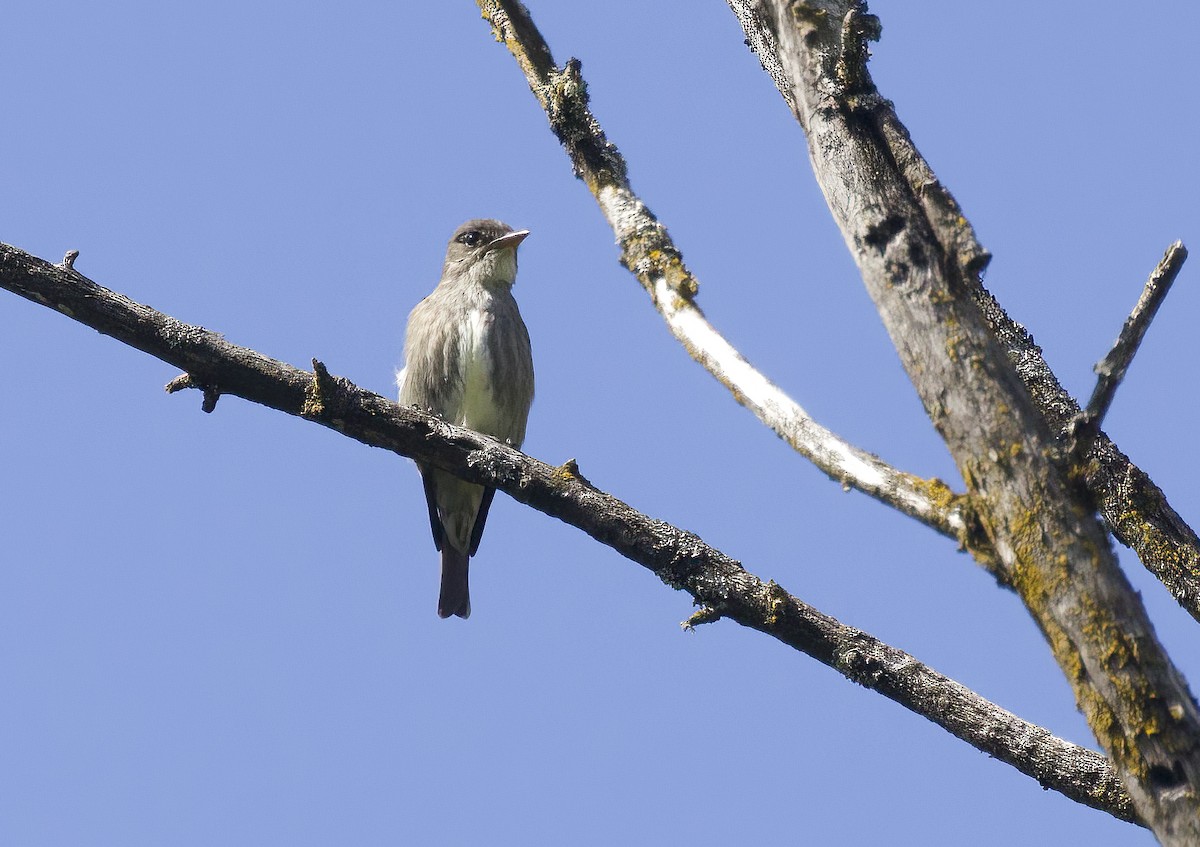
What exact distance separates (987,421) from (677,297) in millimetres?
1769

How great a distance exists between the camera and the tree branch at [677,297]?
3.37 metres

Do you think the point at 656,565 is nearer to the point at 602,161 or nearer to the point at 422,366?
the point at 602,161

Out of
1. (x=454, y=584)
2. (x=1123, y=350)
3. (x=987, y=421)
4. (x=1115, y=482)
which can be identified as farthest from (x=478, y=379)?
(x=1123, y=350)

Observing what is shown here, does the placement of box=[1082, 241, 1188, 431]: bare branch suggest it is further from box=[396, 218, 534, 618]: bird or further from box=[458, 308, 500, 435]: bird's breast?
box=[458, 308, 500, 435]: bird's breast

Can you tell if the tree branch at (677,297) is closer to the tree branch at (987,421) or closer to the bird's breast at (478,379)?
the tree branch at (987,421)

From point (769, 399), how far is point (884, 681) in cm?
96

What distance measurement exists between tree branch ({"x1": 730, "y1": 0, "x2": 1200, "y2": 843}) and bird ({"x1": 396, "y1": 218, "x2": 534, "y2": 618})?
449cm

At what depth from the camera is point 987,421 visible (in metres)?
3.10

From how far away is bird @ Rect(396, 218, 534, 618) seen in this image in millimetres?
7832

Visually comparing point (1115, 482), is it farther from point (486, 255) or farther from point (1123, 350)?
point (486, 255)

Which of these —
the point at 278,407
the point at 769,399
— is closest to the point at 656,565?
the point at 769,399

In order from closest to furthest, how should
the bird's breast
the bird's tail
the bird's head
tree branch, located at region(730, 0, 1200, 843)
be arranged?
tree branch, located at region(730, 0, 1200, 843), the bird's breast, the bird's tail, the bird's head

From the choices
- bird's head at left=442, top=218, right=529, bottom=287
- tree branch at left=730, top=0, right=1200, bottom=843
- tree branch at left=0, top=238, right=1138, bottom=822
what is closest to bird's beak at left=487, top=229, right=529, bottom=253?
bird's head at left=442, top=218, right=529, bottom=287

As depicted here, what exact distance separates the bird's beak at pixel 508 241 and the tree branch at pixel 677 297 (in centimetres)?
244
